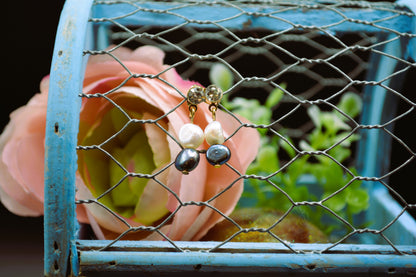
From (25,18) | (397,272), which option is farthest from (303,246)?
(25,18)

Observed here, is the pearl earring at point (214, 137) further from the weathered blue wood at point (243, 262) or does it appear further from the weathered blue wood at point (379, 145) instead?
the weathered blue wood at point (379, 145)

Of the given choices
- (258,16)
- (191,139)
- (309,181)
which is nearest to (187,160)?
(191,139)

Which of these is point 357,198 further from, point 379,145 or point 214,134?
point 214,134

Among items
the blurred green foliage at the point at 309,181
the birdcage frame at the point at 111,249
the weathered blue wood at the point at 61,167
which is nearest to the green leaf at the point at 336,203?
the blurred green foliage at the point at 309,181

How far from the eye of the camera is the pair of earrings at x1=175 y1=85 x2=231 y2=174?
0.34 m

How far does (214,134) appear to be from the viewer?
0.35 meters

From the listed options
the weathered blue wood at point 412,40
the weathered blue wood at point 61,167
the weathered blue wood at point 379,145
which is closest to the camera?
the weathered blue wood at point 61,167

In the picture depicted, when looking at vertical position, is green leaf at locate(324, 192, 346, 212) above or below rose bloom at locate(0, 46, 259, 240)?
below

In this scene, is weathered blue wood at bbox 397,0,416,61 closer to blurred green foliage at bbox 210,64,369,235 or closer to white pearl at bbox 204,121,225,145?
blurred green foliage at bbox 210,64,369,235

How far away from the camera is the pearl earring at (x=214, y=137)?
1.12ft

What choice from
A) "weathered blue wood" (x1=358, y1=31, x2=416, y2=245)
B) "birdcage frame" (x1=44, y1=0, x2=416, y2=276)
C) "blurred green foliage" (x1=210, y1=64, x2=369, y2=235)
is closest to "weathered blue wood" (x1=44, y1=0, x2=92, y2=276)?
"birdcage frame" (x1=44, y1=0, x2=416, y2=276)

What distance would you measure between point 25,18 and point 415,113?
0.70 m

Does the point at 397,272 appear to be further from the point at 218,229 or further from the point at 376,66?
the point at 376,66

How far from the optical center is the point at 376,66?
1.97 ft
